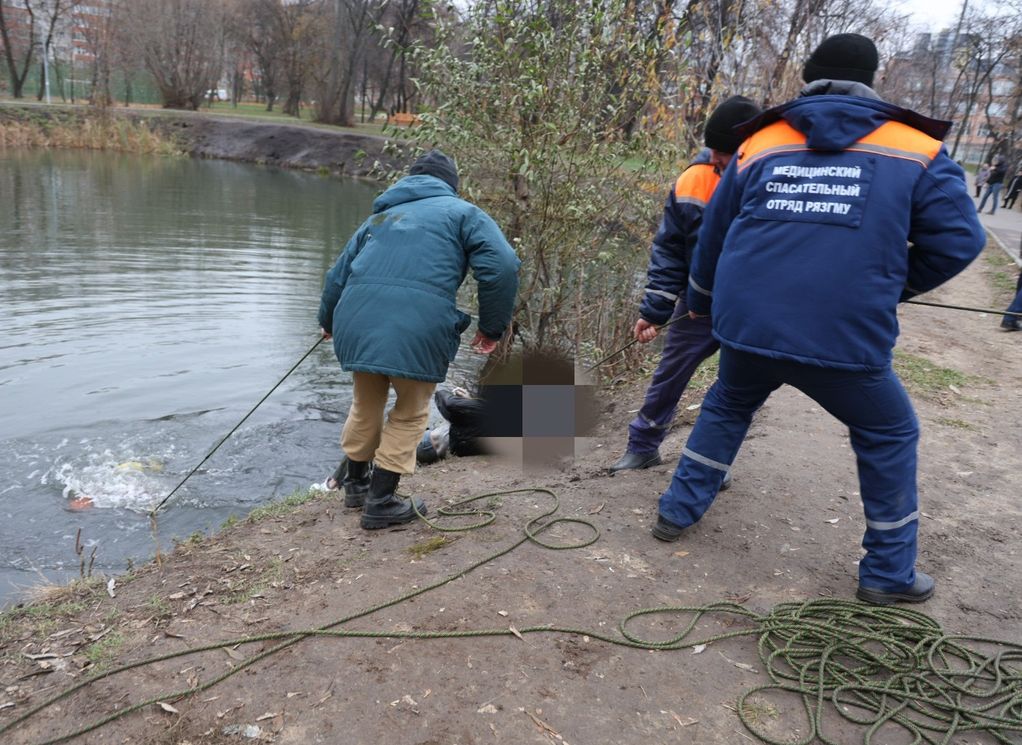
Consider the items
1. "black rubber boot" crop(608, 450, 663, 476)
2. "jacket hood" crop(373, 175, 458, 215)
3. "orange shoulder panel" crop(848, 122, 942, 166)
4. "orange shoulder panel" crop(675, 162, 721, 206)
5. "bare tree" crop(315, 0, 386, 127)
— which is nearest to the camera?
"orange shoulder panel" crop(848, 122, 942, 166)

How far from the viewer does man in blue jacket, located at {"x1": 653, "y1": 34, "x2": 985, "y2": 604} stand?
2787 mm

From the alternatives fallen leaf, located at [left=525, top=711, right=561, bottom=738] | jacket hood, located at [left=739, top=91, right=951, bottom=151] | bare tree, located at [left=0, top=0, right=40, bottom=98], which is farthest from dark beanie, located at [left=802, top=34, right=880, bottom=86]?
bare tree, located at [left=0, top=0, right=40, bottom=98]

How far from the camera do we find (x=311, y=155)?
124 feet

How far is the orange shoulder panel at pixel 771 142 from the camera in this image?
2969 millimetres

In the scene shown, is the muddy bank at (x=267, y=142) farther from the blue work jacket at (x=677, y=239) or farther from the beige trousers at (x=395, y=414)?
the blue work jacket at (x=677, y=239)

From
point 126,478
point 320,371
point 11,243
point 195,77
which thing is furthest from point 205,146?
point 126,478

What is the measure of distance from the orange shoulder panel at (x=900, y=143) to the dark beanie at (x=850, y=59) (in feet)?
1.17

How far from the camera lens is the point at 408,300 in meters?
3.63

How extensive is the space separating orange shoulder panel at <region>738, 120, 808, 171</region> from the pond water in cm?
400

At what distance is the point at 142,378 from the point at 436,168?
5.34 meters

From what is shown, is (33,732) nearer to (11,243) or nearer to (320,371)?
(320,371)

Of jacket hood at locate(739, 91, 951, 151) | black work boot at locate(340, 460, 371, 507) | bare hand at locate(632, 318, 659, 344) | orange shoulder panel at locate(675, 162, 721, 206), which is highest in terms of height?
jacket hood at locate(739, 91, 951, 151)

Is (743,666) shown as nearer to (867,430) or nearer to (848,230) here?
(867,430)

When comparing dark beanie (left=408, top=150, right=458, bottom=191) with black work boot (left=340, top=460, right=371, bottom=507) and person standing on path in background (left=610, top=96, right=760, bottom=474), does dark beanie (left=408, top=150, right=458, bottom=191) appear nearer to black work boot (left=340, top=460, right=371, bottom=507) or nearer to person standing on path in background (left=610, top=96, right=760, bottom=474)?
person standing on path in background (left=610, top=96, right=760, bottom=474)
